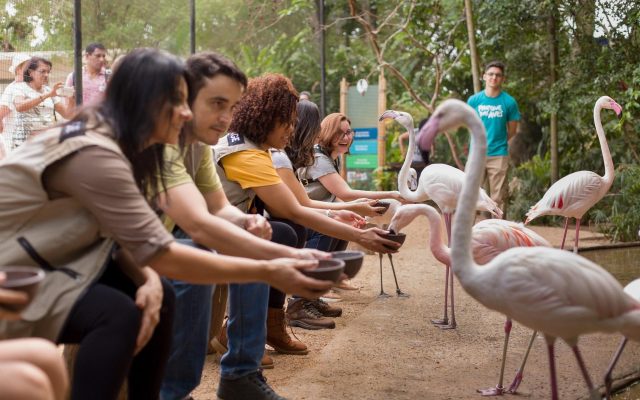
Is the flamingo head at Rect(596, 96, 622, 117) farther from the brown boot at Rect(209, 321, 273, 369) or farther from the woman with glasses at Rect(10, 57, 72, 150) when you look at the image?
the woman with glasses at Rect(10, 57, 72, 150)

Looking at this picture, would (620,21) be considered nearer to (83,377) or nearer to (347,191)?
(347,191)

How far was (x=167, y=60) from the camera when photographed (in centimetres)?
235

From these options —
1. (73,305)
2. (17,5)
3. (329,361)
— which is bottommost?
(329,361)

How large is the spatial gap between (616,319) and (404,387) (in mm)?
1206

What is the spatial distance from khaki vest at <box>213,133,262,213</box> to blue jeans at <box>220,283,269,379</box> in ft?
1.72

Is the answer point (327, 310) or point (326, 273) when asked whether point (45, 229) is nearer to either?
point (326, 273)

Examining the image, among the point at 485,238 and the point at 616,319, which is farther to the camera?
the point at 485,238

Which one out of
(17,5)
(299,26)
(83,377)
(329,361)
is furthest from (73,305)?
(299,26)

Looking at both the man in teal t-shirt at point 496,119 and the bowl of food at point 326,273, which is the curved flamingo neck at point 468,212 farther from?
the man in teal t-shirt at point 496,119

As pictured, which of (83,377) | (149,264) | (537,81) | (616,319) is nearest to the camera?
(83,377)

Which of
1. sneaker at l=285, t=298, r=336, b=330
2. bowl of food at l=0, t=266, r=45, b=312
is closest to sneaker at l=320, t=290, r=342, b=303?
sneaker at l=285, t=298, r=336, b=330

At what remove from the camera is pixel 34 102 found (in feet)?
18.1

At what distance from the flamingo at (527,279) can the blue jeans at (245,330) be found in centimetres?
101

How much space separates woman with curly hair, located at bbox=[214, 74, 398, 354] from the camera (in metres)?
3.75
